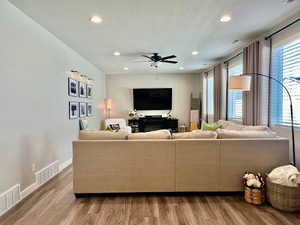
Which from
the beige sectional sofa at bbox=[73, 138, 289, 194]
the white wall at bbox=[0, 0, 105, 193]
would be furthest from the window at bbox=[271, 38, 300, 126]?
the white wall at bbox=[0, 0, 105, 193]

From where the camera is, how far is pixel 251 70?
4047 millimetres

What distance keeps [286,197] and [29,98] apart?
149 inches

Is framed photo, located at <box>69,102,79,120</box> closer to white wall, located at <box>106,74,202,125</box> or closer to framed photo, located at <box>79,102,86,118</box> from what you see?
framed photo, located at <box>79,102,86,118</box>

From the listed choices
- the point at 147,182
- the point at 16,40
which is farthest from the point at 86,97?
the point at 147,182

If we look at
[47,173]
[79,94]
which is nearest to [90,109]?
[79,94]

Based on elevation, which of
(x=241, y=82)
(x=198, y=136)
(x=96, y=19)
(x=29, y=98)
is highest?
(x=96, y=19)

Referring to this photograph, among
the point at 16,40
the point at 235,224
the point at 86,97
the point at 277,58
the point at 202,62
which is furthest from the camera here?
the point at 202,62

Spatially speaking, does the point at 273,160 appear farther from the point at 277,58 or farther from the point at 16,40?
the point at 16,40

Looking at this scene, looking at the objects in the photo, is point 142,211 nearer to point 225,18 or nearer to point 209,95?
point 225,18

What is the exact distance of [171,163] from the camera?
277cm

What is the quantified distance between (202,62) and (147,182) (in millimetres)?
4646

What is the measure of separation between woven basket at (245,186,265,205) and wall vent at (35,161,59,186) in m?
3.22

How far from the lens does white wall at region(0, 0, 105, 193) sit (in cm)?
248

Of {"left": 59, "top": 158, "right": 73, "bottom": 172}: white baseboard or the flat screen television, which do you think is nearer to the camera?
{"left": 59, "top": 158, "right": 73, "bottom": 172}: white baseboard
